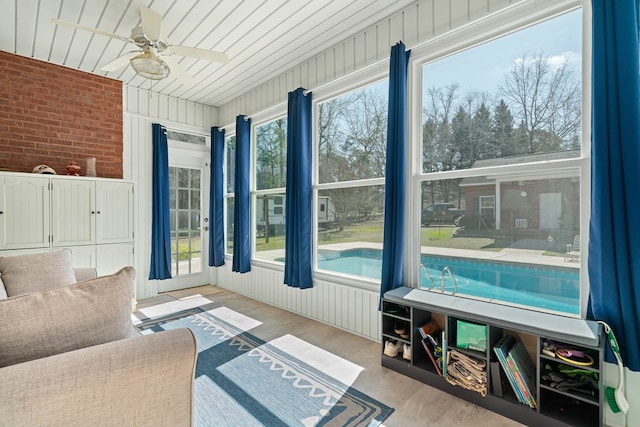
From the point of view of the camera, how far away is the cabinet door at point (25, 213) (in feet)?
10.0

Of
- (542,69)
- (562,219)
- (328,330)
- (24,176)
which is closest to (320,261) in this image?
(328,330)

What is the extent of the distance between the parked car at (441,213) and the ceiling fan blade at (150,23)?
2.55m

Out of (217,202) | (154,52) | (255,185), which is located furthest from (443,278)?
(217,202)

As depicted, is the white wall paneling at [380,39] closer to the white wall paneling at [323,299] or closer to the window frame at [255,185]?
the window frame at [255,185]

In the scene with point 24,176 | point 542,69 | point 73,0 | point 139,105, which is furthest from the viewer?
point 139,105

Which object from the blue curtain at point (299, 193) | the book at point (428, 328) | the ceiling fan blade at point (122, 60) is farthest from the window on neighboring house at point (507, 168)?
the ceiling fan blade at point (122, 60)

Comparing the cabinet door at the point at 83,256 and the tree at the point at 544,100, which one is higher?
the tree at the point at 544,100

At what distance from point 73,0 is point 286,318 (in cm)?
345

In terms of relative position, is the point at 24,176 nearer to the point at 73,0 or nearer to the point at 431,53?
the point at 73,0

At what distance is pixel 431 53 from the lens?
257 cm

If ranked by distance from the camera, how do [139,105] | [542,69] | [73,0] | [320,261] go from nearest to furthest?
[542,69] → [73,0] → [320,261] → [139,105]

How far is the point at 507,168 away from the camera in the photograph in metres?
2.21

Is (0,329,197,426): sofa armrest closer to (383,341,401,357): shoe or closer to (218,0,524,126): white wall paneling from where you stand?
(383,341,401,357): shoe

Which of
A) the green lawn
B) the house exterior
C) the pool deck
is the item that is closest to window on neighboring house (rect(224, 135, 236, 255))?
the green lawn
